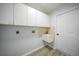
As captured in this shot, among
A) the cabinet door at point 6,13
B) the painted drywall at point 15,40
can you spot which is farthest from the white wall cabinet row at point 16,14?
the painted drywall at point 15,40

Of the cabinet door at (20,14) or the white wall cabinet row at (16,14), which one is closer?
the white wall cabinet row at (16,14)

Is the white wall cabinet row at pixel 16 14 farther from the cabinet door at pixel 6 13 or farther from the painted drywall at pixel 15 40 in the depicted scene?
the painted drywall at pixel 15 40

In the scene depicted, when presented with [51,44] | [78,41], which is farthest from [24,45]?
[78,41]

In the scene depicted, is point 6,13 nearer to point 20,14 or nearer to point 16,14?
point 16,14

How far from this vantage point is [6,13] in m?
0.97

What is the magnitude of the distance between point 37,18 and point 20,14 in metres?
0.63

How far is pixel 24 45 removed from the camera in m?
1.43

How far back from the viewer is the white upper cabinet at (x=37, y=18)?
1.46 m

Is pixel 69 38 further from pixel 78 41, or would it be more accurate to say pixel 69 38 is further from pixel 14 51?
pixel 14 51

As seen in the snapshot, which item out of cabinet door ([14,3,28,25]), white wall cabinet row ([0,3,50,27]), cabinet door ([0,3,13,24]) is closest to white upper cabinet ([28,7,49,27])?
white wall cabinet row ([0,3,50,27])

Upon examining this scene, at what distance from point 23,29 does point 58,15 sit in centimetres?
122

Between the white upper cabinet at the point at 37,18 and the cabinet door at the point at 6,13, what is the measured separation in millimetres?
500

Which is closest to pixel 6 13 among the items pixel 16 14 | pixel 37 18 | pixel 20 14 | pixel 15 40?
pixel 16 14

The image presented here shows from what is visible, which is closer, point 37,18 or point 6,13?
point 6,13
